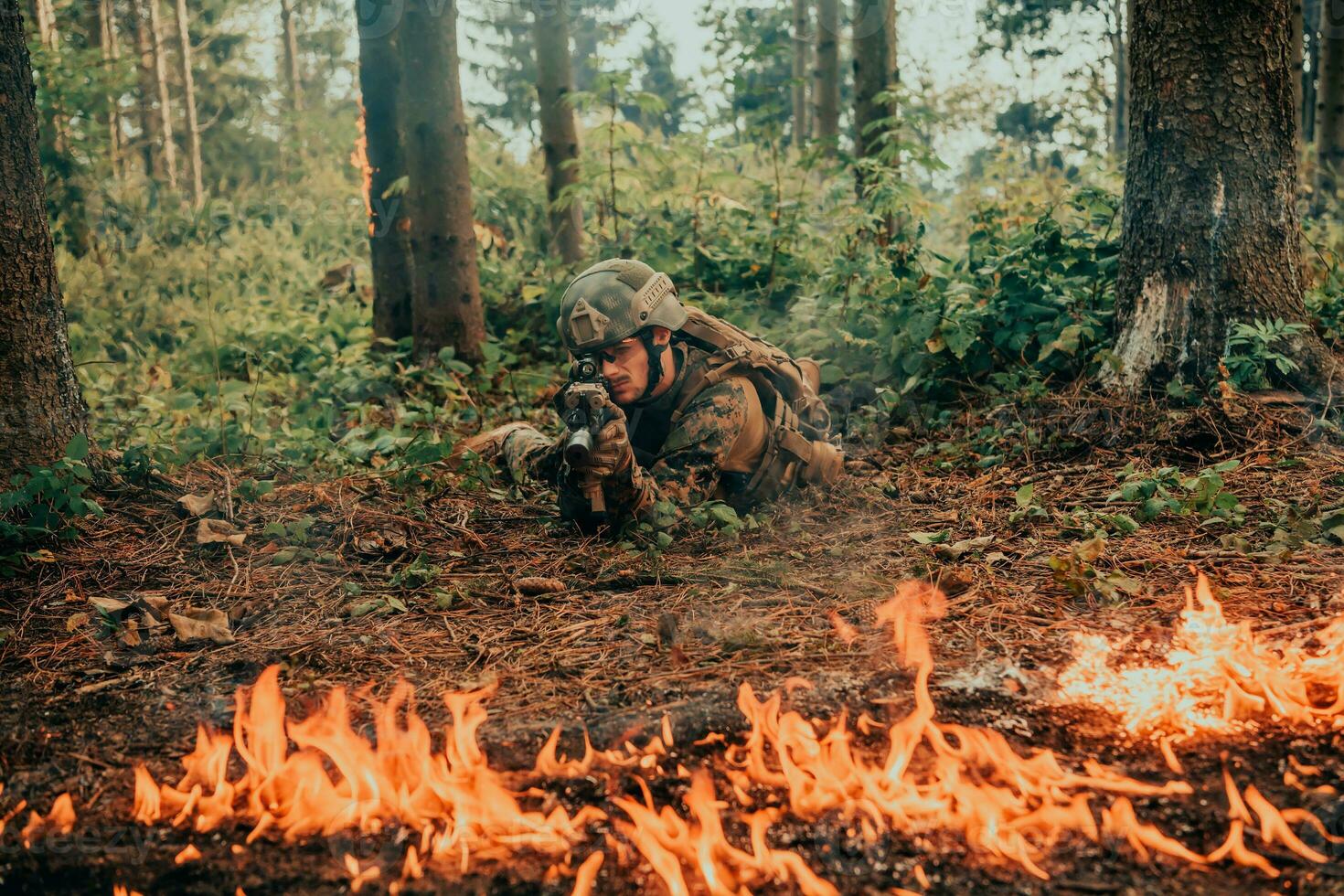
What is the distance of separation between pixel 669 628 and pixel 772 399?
74.7 inches

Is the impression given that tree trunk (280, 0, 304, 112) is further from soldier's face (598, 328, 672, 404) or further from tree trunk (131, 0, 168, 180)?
soldier's face (598, 328, 672, 404)

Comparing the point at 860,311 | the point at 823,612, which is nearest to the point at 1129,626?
the point at 823,612

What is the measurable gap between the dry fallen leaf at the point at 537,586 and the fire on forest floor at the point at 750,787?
986 mm

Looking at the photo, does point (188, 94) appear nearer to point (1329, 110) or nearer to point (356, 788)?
point (1329, 110)

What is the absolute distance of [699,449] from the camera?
4.71 metres

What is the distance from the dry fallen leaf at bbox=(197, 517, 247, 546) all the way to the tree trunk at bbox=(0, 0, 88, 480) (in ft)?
2.25

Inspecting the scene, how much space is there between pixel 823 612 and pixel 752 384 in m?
1.59

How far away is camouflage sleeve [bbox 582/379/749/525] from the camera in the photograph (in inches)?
185

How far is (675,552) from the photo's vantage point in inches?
177

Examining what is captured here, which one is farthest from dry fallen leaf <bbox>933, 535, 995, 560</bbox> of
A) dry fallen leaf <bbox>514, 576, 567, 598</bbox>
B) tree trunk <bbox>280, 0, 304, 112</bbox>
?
tree trunk <bbox>280, 0, 304, 112</bbox>

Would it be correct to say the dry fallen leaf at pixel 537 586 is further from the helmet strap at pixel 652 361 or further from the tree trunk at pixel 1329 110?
the tree trunk at pixel 1329 110

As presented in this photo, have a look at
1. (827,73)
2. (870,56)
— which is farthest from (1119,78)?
(870,56)

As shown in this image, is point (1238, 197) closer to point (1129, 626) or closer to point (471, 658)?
point (1129, 626)

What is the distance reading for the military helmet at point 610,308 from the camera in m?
4.54
